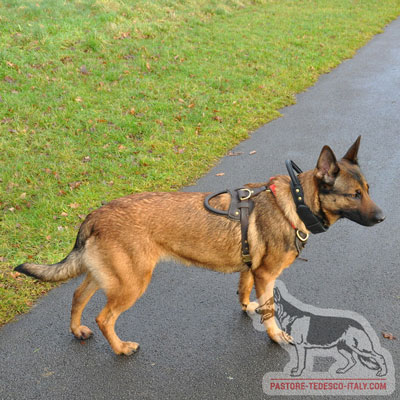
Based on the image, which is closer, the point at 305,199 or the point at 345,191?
the point at 345,191

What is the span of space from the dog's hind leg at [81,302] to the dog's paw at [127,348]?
41 centimetres

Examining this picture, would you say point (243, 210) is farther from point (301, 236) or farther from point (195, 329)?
point (195, 329)

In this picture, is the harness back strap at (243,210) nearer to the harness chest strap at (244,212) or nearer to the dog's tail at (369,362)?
the harness chest strap at (244,212)

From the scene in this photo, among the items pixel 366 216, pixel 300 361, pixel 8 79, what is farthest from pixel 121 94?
pixel 300 361

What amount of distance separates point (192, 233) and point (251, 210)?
0.57m

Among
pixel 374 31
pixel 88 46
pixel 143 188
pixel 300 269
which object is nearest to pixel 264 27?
pixel 374 31

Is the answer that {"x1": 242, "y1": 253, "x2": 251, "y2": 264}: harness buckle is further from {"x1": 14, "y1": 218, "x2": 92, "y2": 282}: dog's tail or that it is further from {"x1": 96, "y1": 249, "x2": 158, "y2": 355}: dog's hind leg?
{"x1": 14, "y1": 218, "x2": 92, "y2": 282}: dog's tail

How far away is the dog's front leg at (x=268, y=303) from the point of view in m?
3.54

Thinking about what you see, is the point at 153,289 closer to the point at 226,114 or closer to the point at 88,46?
the point at 226,114

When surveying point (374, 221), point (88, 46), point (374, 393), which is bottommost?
point (374, 393)

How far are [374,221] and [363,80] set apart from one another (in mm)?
8394

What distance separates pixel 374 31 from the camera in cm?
1419

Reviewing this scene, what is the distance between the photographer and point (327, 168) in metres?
3.24

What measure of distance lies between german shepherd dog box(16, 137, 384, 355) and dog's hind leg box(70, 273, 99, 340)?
216 mm
